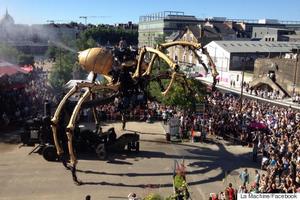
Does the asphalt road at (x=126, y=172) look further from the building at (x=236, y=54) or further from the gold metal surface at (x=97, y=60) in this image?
the building at (x=236, y=54)

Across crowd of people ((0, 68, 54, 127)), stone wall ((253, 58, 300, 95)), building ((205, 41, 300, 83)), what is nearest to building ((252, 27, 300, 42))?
building ((205, 41, 300, 83))

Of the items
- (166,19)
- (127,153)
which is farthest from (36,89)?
A: (166,19)

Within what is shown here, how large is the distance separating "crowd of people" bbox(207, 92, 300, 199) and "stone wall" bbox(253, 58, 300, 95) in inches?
708


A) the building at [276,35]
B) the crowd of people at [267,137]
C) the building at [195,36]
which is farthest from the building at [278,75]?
the building at [276,35]

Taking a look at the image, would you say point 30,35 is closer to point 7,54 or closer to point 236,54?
point 7,54

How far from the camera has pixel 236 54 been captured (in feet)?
261

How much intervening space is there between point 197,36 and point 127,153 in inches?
2850

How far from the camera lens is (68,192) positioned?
70.5 ft

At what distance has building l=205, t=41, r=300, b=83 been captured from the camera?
7862cm

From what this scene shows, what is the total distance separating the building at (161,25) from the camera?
140875 millimetres

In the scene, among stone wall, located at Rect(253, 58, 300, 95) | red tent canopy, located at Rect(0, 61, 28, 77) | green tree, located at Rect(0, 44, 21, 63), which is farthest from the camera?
green tree, located at Rect(0, 44, 21, 63)

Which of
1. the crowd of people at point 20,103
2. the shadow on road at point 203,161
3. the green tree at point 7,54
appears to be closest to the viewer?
the shadow on road at point 203,161

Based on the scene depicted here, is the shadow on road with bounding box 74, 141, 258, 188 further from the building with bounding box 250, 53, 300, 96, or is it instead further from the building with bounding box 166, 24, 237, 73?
the building with bounding box 166, 24, 237, 73

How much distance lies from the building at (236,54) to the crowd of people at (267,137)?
32831mm
